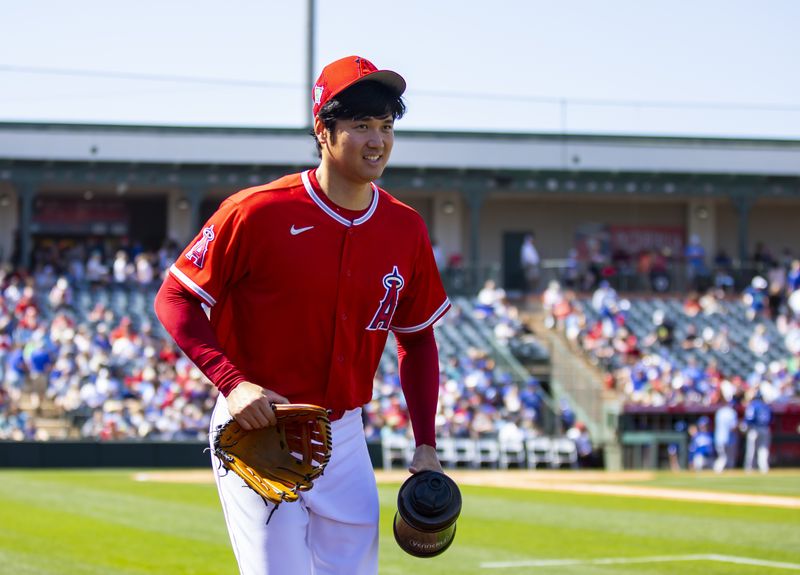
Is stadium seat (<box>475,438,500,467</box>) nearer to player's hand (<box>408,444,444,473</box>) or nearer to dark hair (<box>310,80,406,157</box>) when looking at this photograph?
player's hand (<box>408,444,444,473</box>)

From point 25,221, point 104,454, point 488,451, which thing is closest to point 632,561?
point 104,454

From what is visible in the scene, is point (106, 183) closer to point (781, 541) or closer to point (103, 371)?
point (103, 371)

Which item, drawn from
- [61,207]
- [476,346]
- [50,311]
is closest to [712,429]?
[476,346]

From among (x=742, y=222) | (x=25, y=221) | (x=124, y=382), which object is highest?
(x=742, y=222)

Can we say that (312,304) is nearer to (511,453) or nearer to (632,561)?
(632,561)

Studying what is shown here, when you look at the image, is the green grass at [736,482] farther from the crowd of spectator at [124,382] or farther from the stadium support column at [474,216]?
the stadium support column at [474,216]

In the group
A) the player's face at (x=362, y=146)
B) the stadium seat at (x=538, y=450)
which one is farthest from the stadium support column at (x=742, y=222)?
the player's face at (x=362, y=146)

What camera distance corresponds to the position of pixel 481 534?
430 inches

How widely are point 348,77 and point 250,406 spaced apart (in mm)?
1052

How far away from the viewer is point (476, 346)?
88.0 ft

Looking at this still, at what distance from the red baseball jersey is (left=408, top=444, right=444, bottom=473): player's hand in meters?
0.26

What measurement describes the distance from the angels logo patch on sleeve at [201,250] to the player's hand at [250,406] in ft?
1.35

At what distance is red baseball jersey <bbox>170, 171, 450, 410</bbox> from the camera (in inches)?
149

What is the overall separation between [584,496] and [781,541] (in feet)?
18.0
